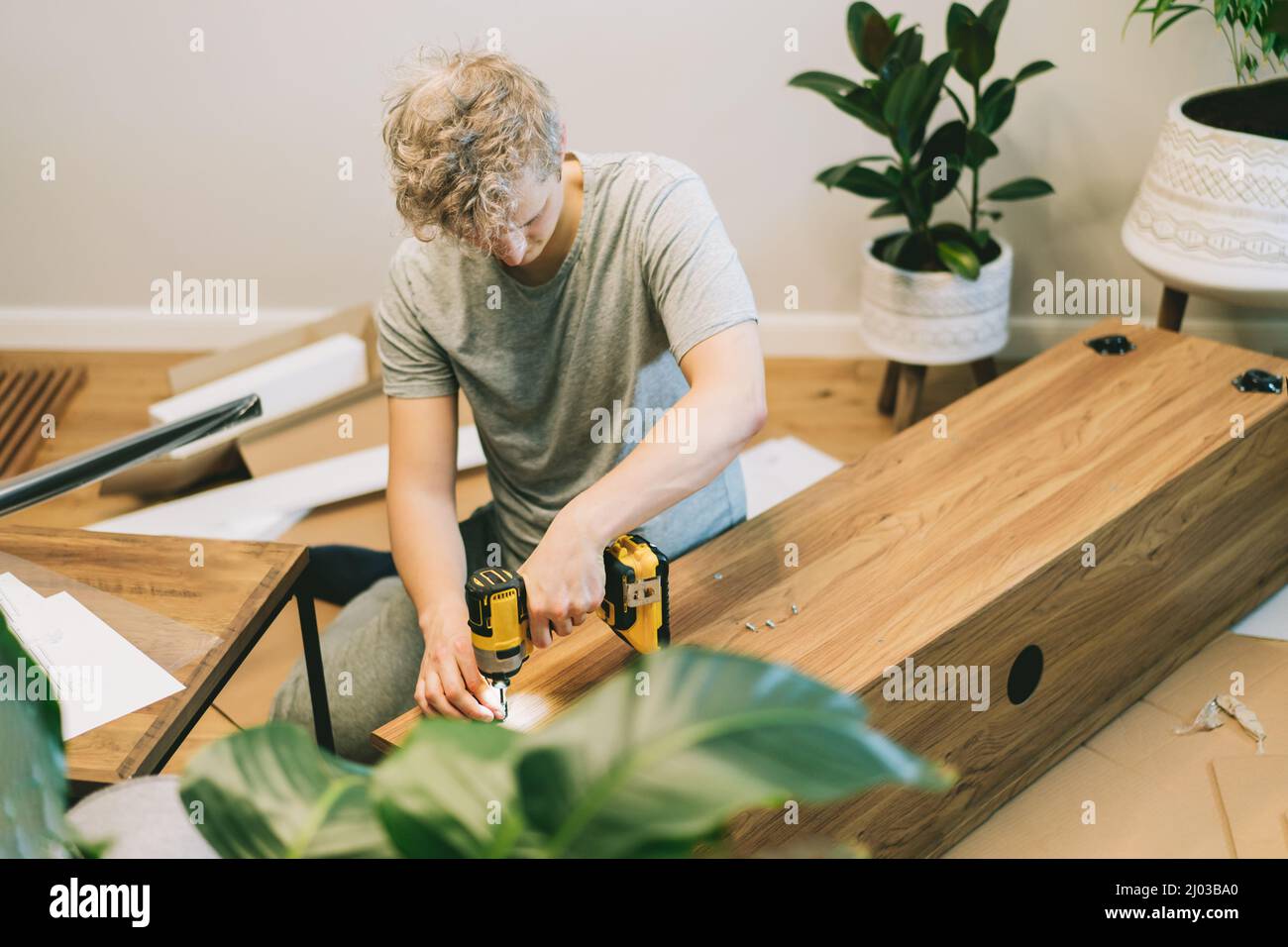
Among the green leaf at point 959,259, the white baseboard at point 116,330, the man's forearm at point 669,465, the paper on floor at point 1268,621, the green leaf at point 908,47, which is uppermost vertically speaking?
the green leaf at point 908,47

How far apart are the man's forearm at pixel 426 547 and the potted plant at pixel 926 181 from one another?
3.87 feet

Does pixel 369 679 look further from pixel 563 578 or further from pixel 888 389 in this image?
pixel 888 389

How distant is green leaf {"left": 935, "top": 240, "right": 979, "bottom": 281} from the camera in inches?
87.1

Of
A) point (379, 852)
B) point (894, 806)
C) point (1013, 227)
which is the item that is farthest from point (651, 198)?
point (1013, 227)

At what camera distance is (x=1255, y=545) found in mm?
1800

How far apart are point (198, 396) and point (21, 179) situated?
3.23 feet

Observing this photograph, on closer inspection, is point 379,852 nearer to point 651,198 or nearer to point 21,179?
point 651,198

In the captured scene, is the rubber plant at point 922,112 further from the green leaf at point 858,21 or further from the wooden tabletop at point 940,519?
the wooden tabletop at point 940,519

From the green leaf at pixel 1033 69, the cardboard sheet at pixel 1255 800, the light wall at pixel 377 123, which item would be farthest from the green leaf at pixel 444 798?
the light wall at pixel 377 123

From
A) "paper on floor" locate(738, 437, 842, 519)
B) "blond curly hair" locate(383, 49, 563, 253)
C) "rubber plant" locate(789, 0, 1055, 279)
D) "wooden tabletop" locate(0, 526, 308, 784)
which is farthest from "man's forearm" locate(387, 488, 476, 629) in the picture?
"rubber plant" locate(789, 0, 1055, 279)

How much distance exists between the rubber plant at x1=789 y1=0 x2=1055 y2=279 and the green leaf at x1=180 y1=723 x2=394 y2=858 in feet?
6.44

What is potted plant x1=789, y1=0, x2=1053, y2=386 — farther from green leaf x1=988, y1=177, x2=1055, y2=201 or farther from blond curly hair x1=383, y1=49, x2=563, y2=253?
blond curly hair x1=383, y1=49, x2=563, y2=253

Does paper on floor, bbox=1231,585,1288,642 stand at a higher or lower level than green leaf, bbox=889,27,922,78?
lower

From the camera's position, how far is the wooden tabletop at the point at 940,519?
1296 mm
